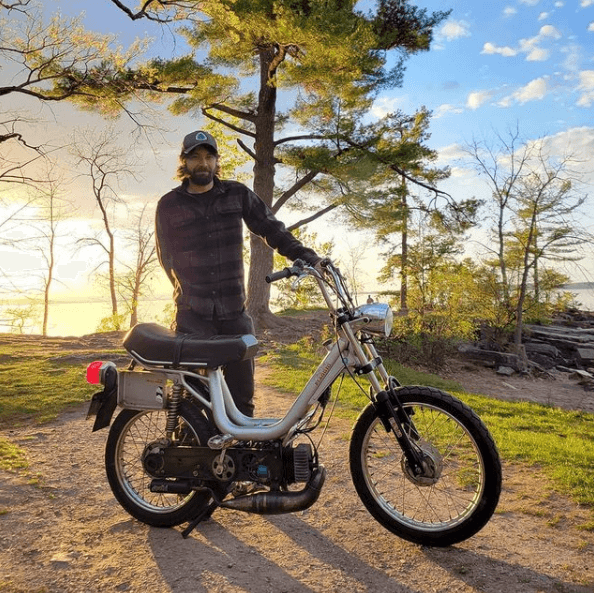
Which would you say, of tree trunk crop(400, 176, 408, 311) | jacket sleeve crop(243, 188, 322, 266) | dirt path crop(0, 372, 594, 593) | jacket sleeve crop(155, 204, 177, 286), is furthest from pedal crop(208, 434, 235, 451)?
tree trunk crop(400, 176, 408, 311)

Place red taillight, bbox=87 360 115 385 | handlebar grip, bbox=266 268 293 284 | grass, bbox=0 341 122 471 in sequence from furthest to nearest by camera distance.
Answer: grass, bbox=0 341 122 471
red taillight, bbox=87 360 115 385
handlebar grip, bbox=266 268 293 284

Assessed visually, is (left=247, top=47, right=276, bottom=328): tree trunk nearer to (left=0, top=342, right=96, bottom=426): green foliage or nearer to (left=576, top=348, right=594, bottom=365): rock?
(left=0, top=342, right=96, bottom=426): green foliage

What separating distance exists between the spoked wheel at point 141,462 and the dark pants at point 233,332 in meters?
0.49

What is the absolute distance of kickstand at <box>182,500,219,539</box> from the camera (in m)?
3.12

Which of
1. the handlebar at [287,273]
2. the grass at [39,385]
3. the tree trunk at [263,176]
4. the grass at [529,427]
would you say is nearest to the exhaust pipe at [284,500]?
the handlebar at [287,273]

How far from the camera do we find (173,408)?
3191 millimetres

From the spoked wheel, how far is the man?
522mm

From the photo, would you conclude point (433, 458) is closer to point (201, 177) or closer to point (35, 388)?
point (201, 177)

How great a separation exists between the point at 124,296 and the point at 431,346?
67.4ft

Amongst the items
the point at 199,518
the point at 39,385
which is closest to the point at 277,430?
the point at 199,518

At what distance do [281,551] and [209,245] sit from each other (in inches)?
77.8

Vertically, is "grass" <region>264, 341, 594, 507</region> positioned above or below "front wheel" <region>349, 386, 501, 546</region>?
below

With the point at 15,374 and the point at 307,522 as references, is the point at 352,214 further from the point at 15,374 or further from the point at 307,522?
the point at 307,522

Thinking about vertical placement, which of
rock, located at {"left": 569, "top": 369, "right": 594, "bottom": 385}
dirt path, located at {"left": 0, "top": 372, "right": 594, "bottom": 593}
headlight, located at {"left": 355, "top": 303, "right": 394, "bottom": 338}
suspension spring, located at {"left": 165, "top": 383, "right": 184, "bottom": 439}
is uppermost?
headlight, located at {"left": 355, "top": 303, "right": 394, "bottom": 338}
